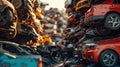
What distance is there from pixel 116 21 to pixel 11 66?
632 cm

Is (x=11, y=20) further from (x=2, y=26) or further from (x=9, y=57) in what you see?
(x=9, y=57)

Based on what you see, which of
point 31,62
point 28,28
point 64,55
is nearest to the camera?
point 31,62

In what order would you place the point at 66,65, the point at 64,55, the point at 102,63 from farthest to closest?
the point at 64,55
the point at 66,65
the point at 102,63

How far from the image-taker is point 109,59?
1279 cm

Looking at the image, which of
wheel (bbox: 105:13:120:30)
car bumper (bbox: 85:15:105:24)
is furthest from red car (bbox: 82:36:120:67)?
car bumper (bbox: 85:15:105:24)

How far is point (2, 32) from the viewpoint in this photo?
15023 millimetres

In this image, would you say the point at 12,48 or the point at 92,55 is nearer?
the point at 12,48

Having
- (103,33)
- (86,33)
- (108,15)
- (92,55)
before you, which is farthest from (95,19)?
(86,33)

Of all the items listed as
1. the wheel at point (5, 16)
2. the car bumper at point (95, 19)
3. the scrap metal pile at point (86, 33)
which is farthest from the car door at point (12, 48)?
the car bumper at point (95, 19)

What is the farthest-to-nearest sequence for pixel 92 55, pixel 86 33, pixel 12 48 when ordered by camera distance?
pixel 86 33, pixel 92 55, pixel 12 48

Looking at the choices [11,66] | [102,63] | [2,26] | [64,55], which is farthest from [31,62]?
[64,55]

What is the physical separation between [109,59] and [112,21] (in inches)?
93.8

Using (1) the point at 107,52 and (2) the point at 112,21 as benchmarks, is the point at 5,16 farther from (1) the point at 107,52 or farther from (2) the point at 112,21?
(1) the point at 107,52

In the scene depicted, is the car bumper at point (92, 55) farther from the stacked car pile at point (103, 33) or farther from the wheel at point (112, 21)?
the wheel at point (112, 21)
